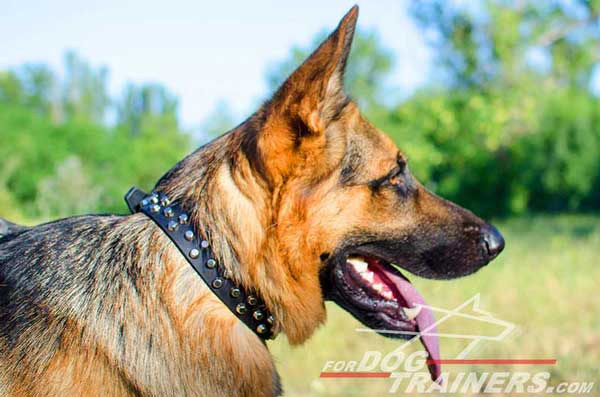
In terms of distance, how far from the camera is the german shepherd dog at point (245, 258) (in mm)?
2723

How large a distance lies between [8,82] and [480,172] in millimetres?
45407

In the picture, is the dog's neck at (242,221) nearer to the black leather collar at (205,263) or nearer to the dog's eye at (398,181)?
the black leather collar at (205,263)

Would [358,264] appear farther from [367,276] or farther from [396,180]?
[396,180]

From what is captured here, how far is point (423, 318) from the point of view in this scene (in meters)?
3.47

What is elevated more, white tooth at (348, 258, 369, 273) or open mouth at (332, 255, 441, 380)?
white tooth at (348, 258, 369, 273)

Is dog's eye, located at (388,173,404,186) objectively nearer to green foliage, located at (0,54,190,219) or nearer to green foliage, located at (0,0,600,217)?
green foliage, located at (0,54,190,219)

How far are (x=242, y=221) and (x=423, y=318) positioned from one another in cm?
119

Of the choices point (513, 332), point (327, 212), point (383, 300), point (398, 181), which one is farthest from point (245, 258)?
point (513, 332)

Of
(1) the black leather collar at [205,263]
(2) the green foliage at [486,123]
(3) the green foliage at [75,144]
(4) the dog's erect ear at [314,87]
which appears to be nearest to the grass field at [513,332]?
(1) the black leather collar at [205,263]

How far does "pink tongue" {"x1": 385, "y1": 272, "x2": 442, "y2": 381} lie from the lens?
11.2 ft

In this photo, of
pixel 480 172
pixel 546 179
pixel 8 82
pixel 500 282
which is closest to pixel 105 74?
pixel 8 82

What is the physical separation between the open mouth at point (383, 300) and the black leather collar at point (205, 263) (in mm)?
496

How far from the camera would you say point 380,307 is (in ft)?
11.0

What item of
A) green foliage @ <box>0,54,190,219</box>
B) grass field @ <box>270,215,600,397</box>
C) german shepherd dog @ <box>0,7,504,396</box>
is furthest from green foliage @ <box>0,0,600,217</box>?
german shepherd dog @ <box>0,7,504,396</box>
